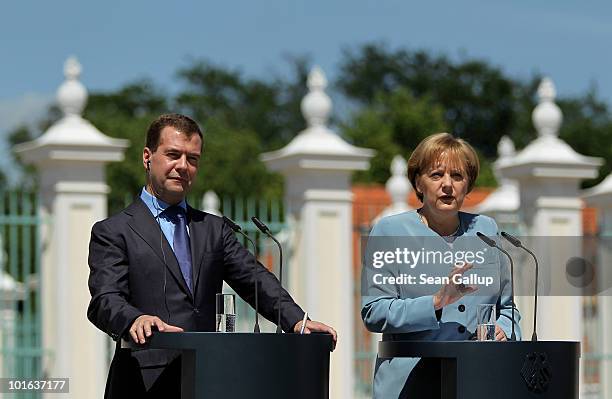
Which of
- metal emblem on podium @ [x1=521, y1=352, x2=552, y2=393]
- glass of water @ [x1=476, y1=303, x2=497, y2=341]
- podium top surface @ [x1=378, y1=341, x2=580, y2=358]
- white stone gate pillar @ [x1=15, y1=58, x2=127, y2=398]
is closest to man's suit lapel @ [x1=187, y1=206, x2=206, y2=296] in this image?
podium top surface @ [x1=378, y1=341, x2=580, y2=358]

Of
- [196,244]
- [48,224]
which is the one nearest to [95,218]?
[48,224]

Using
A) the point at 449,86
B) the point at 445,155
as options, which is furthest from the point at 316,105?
the point at 449,86

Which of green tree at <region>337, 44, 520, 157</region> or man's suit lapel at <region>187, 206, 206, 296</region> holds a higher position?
green tree at <region>337, 44, 520, 157</region>

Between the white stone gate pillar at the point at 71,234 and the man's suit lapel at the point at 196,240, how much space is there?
4867mm

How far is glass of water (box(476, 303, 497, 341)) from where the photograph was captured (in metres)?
4.49

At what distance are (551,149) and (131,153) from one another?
32157 millimetres

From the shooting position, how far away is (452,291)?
14.8 feet

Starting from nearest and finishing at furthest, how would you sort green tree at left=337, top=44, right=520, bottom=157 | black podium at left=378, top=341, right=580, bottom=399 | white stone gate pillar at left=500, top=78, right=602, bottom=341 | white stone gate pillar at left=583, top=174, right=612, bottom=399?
black podium at left=378, top=341, right=580, bottom=399, white stone gate pillar at left=500, top=78, right=602, bottom=341, white stone gate pillar at left=583, top=174, right=612, bottom=399, green tree at left=337, top=44, right=520, bottom=157

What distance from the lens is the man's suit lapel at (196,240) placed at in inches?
184

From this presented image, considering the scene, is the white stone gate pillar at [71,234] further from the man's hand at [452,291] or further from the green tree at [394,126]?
the green tree at [394,126]

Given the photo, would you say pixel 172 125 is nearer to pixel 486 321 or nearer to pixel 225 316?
pixel 225 316

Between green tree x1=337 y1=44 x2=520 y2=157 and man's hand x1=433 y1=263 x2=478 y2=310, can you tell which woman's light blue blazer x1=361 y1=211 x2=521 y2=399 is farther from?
green tree x1=337 y1=44 x2=520 y2=157

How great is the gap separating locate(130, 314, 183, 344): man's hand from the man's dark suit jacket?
0.16 meters

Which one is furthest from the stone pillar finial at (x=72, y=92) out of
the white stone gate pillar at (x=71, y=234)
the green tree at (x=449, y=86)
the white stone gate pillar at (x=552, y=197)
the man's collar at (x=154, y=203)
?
the green tree at (x=449, y=86)
